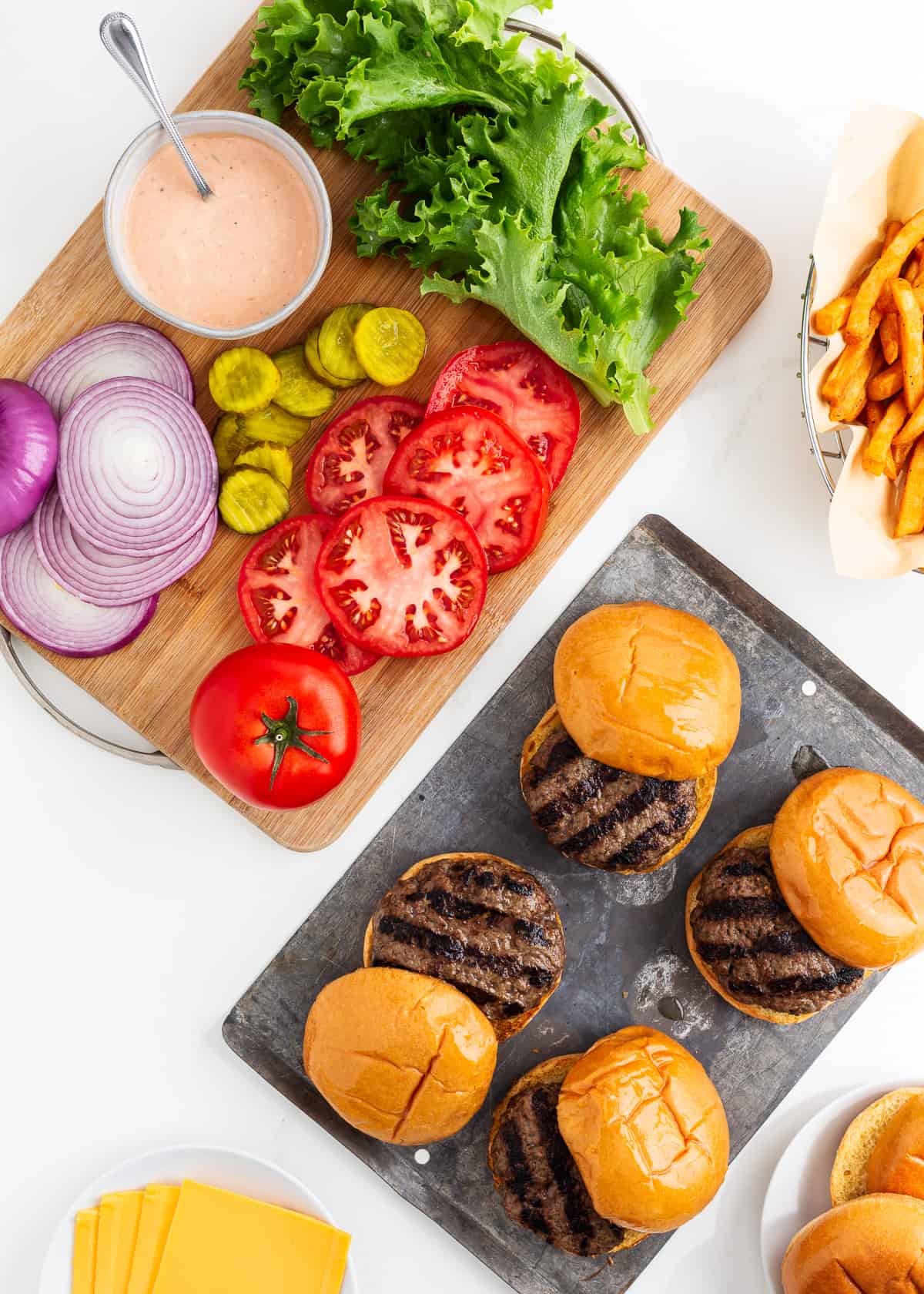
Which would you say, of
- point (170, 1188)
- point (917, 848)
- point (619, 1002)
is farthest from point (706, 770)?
point (170, 1188)

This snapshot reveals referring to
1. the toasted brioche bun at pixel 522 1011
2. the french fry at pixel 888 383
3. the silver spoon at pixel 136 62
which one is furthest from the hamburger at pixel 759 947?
the silver spoon at pixel 136 62

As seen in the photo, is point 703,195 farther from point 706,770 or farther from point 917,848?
point 917,848

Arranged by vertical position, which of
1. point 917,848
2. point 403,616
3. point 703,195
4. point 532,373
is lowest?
point 403,616

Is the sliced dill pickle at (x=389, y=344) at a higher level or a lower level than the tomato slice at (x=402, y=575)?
higher

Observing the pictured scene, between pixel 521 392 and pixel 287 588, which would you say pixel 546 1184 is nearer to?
pixel 287 588

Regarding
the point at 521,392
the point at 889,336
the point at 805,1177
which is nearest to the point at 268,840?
the point at 521,392

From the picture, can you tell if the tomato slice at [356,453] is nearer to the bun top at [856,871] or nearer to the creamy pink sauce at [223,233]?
the creamy pink sauce at [223,233]
